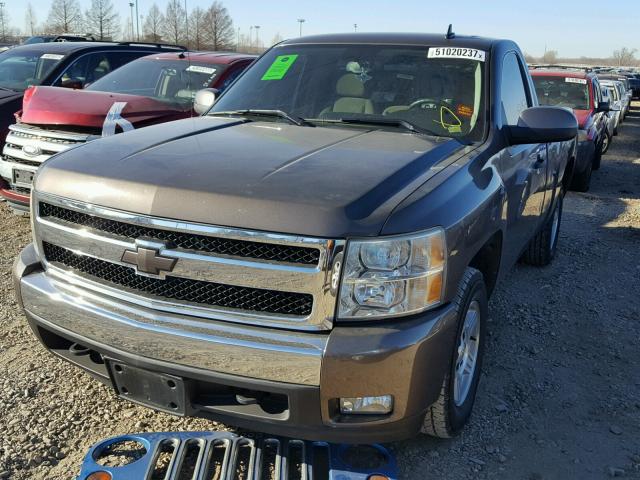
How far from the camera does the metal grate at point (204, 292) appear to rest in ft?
7.55

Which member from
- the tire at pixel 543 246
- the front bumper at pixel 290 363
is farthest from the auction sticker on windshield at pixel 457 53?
the tire at pixel 543 246

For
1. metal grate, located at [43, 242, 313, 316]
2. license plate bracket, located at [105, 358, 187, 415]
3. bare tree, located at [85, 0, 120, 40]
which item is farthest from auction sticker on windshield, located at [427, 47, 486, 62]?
bare tree, located at [85, 0, 120, 40]

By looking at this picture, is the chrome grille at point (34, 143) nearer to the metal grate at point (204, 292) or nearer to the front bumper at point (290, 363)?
the metal grate at point (204, 292)

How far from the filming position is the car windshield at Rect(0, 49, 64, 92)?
8.02 meters

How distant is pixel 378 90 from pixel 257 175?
1474 millimetres

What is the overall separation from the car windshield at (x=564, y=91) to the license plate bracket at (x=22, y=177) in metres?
8.08

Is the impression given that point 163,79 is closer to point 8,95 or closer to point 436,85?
point 8,95

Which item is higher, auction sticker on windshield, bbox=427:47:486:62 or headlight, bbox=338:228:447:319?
auction sticker on windshield, bbox=427:47:486:62

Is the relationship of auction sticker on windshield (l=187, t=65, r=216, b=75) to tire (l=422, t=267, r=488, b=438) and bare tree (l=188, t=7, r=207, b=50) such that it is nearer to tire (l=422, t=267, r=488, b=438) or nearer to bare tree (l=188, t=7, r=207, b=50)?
bare tree (l=188, t=7, r=207, b=50)

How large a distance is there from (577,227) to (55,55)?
22.5ft

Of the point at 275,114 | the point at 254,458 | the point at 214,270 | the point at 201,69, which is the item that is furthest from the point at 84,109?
the point at 254,458

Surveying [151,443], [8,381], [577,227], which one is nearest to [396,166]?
[151,443]

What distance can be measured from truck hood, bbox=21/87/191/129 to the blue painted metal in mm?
3641

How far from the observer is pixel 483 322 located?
3113 millimetres
